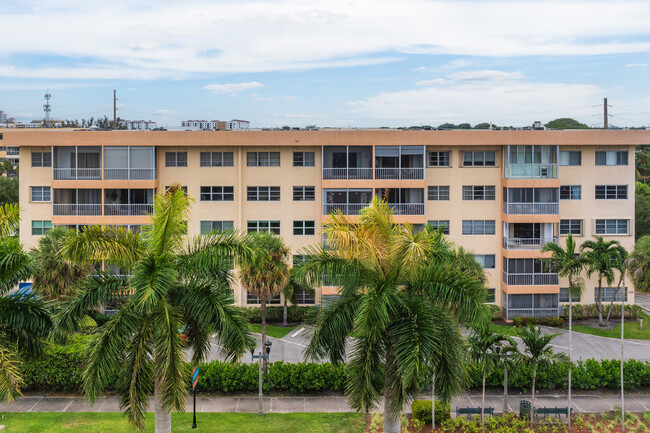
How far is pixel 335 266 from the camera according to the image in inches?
667

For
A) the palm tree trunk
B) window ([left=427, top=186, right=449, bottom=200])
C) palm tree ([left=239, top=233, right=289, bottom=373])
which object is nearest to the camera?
the palm tree trunk

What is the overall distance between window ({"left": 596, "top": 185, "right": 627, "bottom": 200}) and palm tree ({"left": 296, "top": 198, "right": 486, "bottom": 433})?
28777 mm

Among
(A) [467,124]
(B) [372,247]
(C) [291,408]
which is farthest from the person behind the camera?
(A) [467,124]

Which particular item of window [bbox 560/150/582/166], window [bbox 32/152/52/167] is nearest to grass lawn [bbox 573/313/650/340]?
window [bbox 560/150/582/166]

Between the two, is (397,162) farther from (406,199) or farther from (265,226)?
(265,226)

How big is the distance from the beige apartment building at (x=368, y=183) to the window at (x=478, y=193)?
0.21 ft

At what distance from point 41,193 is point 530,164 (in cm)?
3051

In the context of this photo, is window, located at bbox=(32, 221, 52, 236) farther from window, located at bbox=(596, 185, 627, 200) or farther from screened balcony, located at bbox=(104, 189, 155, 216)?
window, located at bbox=(596, 185, 627, 200)

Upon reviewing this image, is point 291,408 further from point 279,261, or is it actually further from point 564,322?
point 564,322

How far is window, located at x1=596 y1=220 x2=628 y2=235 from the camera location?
42.5m

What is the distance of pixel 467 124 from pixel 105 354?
125 ft

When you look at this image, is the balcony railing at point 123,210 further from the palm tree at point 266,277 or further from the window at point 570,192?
the window at point 570,192

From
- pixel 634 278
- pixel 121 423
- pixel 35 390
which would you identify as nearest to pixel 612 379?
pixel 634 278

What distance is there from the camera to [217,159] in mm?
41750
